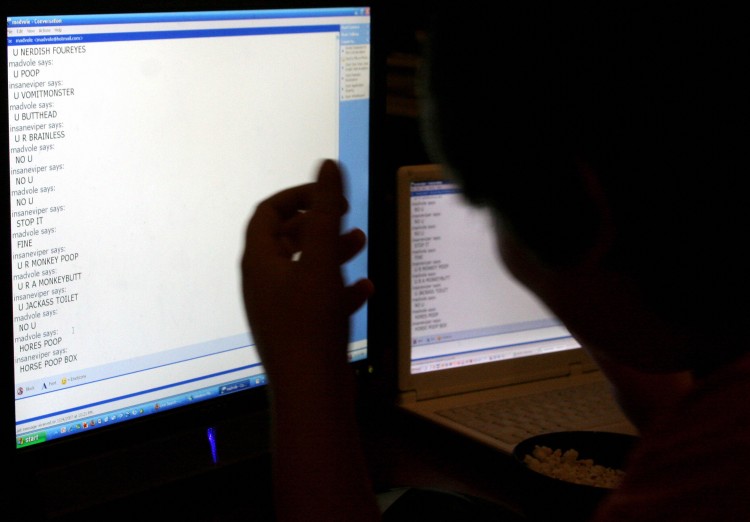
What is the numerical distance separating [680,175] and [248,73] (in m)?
0.46

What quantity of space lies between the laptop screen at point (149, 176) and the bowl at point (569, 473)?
27 cm

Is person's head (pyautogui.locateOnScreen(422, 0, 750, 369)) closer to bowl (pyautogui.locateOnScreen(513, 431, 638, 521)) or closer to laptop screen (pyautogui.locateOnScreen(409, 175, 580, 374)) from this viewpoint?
bowl (pyautogui.locateOnScreen(513, 431, 638, 521))

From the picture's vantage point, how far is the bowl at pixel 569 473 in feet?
2.69

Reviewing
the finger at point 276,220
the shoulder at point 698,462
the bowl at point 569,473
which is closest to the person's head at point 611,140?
the shoulder at point 698,462

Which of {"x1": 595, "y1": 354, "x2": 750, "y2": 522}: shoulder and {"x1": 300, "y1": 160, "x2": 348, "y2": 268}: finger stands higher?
{"x1": 300, "y1": 160, "x2": 348, "y2": 268}: finger

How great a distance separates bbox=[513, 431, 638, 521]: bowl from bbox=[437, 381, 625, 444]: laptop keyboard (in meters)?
0.11

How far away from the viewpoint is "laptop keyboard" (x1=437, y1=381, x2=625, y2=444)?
1.07 m

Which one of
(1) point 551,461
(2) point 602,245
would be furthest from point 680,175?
(1) point 551,461

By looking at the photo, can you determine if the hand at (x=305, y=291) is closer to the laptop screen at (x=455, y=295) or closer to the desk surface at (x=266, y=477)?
the desk surface at (x=266, y=477)

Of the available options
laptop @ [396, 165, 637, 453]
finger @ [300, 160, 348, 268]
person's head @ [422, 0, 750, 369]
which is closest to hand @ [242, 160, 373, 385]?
finger @ [300, 160, 348, 268]

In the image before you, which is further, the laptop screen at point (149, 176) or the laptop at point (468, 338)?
the laptop at point (468, 338)

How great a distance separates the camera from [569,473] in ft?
2.90

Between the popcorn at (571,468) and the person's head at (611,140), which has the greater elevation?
the person's head at (611,140)

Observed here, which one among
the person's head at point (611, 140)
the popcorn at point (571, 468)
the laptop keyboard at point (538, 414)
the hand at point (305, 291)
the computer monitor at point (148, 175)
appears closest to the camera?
the person's head at point (611, 140)
